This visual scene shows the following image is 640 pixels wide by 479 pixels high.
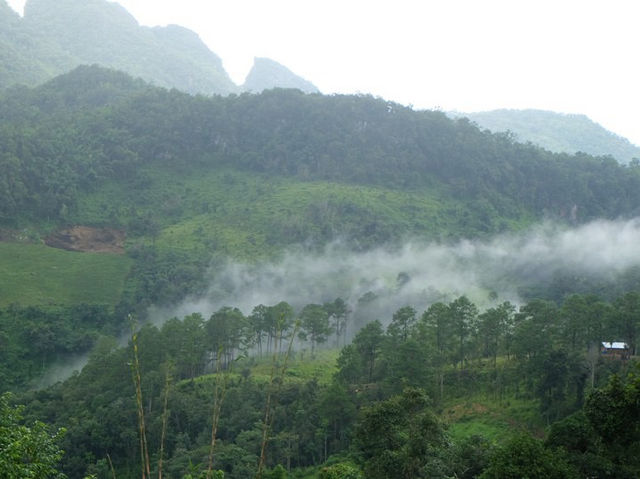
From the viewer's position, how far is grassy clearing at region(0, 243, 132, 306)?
278 ft

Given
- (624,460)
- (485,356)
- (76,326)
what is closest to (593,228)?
(485,356)

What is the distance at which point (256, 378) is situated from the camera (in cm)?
5734

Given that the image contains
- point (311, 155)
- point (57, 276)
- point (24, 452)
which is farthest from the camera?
point (311, 155)

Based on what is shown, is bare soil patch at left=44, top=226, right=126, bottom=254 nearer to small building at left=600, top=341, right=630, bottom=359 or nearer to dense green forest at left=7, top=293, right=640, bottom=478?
dense green forest at left=7, top=293, right=640, bottom=478

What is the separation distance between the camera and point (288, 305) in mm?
67750

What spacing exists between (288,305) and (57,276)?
47.3 meters

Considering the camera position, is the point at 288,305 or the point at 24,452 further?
the point at 288,305

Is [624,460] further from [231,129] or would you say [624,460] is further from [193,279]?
[231,129]

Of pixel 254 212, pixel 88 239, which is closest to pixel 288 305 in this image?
pixel 254 212

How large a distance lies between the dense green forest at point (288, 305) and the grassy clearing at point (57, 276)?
460mm

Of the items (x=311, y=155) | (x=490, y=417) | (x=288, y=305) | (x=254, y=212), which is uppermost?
(x=311, y=155)

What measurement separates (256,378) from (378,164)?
92.6 m

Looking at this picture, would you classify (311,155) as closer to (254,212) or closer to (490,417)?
(254,212)

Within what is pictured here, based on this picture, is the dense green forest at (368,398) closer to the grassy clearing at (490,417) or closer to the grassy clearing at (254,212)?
the grassy clearing at (490,417)
